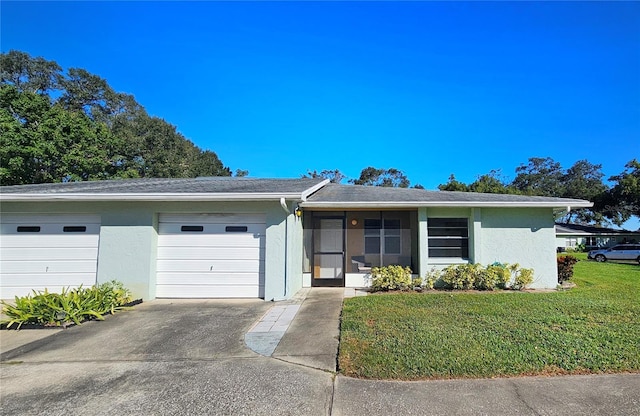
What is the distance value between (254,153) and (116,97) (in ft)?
61.2

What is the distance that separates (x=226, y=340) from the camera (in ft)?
16.8

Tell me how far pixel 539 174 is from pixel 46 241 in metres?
61.4

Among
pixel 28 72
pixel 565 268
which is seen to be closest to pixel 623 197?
pixel 565 268

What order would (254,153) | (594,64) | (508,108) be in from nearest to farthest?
(594,64) < (508,108) < (254,153)

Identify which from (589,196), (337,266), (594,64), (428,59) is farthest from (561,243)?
(337,266)

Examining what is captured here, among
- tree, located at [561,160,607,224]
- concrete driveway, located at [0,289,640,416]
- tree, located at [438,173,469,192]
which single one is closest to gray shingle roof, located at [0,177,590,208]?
concrete driveway, located at [0,289,640,416]

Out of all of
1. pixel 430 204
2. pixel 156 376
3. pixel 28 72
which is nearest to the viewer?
pixel 156 376

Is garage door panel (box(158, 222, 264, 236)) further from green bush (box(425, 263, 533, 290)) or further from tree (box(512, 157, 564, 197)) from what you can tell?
tree (box(512, 157, 564, 197))

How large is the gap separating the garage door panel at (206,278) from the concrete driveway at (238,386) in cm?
289

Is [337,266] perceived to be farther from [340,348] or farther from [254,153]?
[254,153]

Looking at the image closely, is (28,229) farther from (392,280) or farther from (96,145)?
(96,145)

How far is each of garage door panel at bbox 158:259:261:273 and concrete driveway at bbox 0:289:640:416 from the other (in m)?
2.95

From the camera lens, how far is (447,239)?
9602mm

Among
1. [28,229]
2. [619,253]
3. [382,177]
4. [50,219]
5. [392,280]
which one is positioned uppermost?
[382,177]
